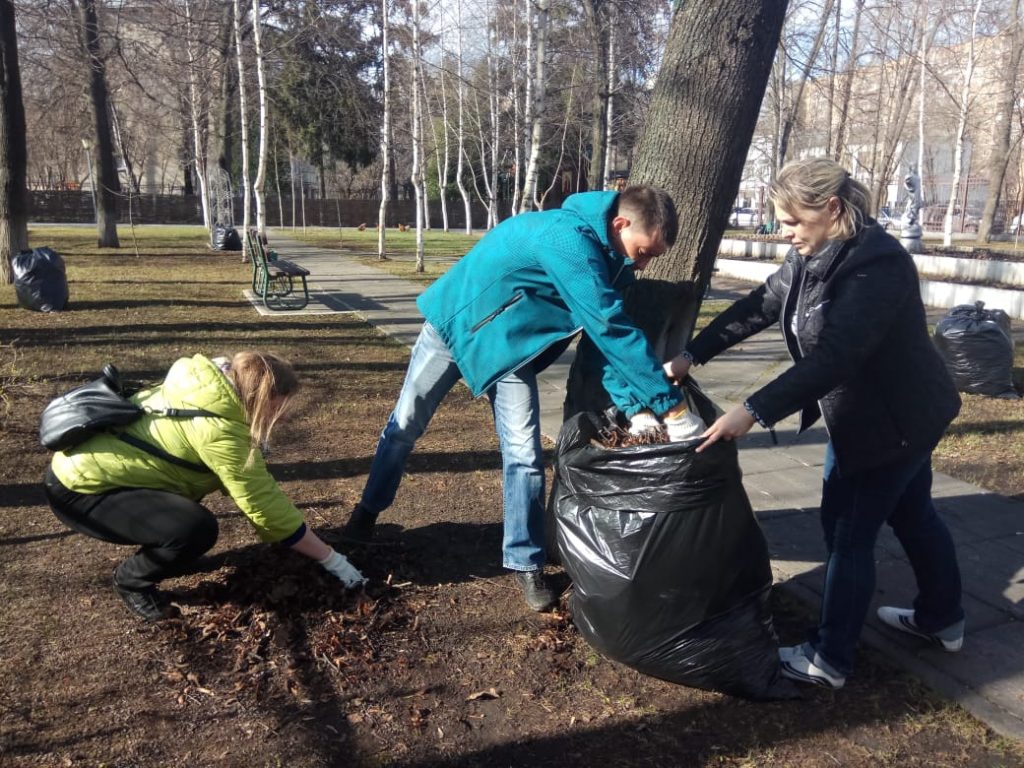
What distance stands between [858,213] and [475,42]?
78.7 feet

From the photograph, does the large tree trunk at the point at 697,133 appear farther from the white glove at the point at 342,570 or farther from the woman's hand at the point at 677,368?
the white glove at the point at 342,570

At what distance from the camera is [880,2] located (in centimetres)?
2362

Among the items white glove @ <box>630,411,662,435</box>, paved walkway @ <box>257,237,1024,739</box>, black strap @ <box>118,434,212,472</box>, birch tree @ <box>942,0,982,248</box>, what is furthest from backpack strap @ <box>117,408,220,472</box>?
birch tree @ <box>942,0,982,248</box>

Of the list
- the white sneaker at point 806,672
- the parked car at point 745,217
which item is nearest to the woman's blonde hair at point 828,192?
the white sneaker at point 806,672

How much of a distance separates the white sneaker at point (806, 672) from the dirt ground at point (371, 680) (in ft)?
0.14

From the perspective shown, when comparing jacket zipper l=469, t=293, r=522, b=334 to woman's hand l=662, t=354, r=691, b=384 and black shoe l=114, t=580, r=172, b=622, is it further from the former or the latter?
black shoe l=114, t=580, r=172, b=622

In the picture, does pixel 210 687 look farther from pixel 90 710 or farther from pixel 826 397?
pixel 826 397

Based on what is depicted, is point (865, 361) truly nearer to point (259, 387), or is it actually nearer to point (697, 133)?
point (697, 133)

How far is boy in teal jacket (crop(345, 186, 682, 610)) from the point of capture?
2609 millimetres

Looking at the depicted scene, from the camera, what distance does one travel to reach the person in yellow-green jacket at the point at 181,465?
9.10 feet

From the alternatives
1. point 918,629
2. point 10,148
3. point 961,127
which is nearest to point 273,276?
point 10,148

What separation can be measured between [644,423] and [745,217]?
61561 millimetres

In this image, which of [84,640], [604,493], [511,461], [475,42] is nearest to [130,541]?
[84,640]

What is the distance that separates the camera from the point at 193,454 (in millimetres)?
2852
